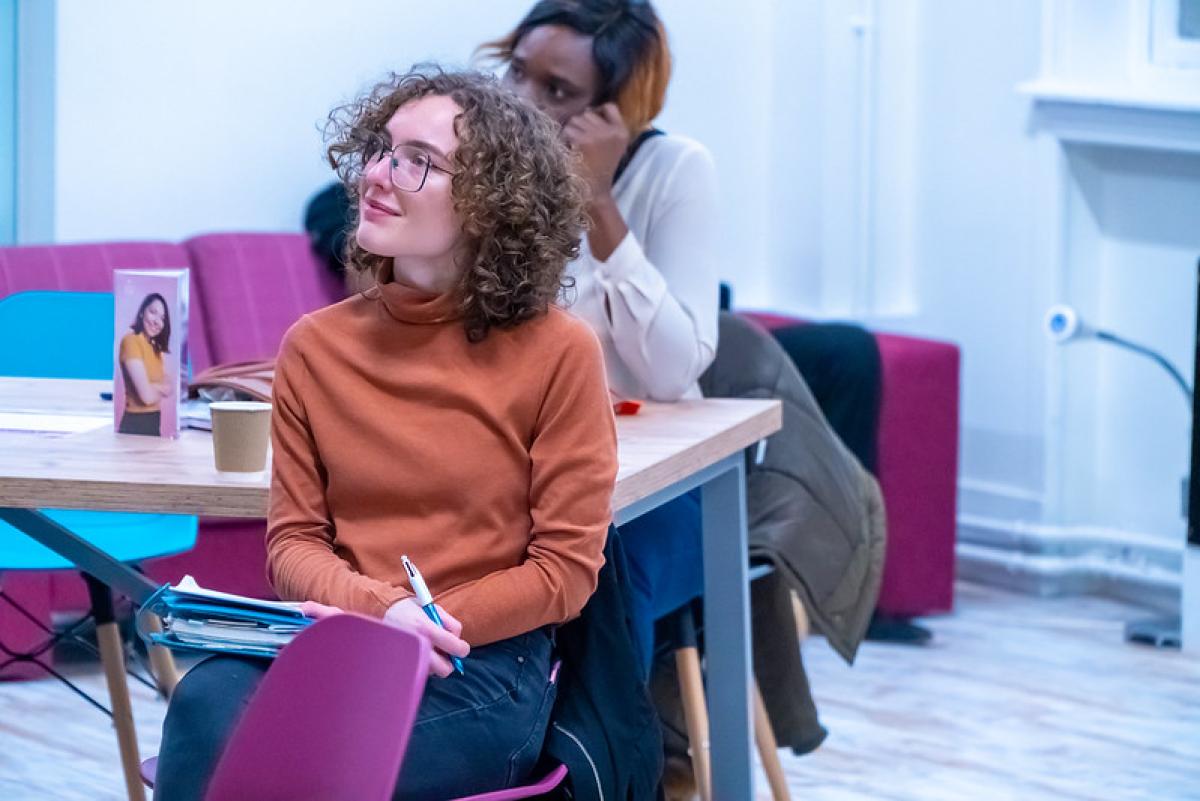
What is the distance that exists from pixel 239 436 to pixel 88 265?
186 cm

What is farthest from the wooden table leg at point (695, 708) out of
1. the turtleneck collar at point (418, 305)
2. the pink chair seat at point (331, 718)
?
the pink chair seat at point (331, 718)

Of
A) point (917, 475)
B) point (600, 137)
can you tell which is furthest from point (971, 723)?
point (600, 137)

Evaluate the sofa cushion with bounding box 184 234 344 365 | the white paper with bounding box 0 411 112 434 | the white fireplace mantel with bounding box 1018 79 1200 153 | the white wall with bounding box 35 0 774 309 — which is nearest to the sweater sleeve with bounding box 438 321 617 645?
the white paper with bounding box 0 411 112 434

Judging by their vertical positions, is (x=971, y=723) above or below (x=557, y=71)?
below

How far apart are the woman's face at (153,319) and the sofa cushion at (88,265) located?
1.30m

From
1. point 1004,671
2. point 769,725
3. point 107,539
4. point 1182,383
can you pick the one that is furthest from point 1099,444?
point 107,539

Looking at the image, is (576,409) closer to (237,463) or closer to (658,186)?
(237,463)

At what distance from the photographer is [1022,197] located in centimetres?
445

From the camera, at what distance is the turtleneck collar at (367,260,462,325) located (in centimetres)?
186

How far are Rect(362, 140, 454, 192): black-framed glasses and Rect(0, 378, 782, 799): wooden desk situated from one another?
1.18 ft

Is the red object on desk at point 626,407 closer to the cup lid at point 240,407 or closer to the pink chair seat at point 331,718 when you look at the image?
the cup lid at point 240,407

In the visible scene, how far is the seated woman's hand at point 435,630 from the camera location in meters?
1.70

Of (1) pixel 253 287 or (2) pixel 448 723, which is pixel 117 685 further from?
(1) pixel 253 287

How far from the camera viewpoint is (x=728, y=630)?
8.11 feet
